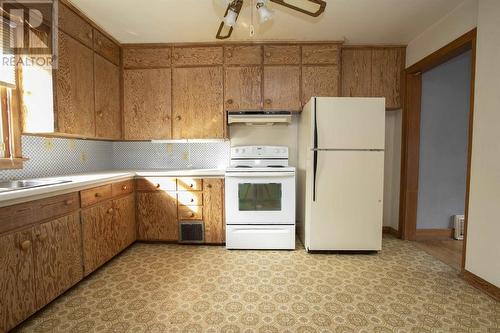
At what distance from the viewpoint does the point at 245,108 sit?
2.79 meters

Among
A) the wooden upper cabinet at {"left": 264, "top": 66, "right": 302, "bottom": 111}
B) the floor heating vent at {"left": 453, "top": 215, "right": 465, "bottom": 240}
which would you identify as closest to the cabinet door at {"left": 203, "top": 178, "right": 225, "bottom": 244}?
the wooden upper cabinet at {"left": 264, "top": 66, "right": 302, "bottom": 111}

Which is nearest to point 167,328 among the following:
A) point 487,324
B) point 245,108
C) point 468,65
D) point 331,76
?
point 487,324

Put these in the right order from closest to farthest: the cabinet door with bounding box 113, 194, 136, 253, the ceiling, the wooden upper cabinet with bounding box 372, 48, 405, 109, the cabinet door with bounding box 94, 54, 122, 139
→ the ceiling, the cabinet door with bounding box 113, 194, 136, 253, the cabinet door with bounding box 94, 54, 122, 139, the wooden upper cabinet with bounding box 372, 48, 405, 109

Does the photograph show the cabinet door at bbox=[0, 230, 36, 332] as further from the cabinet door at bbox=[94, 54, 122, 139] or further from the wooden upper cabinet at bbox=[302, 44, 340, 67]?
the wooden upper cabinet at bbox=[302, 44, 340, 67]

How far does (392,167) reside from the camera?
3053 millimetres

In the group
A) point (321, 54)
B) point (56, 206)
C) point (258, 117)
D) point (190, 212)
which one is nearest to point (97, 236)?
point (56, 206)

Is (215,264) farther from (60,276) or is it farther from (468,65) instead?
(468,65)

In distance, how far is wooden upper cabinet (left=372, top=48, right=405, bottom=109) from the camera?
2.84 m

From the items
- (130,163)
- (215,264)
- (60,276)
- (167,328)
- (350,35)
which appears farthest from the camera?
(130,163)

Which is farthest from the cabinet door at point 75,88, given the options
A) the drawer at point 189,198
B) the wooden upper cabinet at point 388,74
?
the wooden upper cabinet at point 388,74

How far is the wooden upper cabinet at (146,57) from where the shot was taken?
279 cm

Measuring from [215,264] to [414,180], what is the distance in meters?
2.55

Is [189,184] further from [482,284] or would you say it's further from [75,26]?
[482,284]

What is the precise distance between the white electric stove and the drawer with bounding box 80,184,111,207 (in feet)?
3.80
